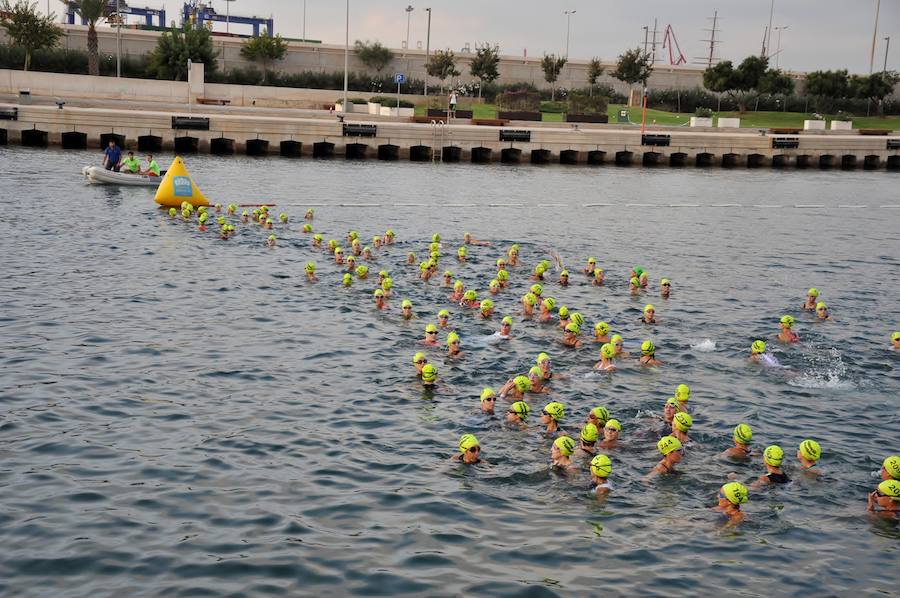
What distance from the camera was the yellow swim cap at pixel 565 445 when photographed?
15.5 m

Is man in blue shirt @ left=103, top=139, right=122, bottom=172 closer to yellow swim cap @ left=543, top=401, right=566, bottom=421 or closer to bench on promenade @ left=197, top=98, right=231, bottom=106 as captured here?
bench on promenade @ left=197, top=98, right=231, bottom=106

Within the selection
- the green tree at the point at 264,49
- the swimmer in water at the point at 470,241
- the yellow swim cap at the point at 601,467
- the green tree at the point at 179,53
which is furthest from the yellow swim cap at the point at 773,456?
the green tree at the point at 264,49

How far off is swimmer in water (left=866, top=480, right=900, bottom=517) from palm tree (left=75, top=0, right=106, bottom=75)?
81719mm

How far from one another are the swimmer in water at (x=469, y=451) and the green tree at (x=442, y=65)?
87.5 meters

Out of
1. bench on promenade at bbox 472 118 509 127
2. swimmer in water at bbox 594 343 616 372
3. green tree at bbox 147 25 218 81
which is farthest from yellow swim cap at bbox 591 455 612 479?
green tree at bbox 147 25 218 81

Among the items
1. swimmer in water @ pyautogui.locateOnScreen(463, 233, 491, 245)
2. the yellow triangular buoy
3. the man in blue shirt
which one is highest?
the man in blue shirt

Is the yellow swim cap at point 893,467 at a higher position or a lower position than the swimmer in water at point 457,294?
lower

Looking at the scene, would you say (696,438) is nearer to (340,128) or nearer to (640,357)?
(640,357)

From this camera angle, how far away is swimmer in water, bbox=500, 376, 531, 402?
18531 millimetres

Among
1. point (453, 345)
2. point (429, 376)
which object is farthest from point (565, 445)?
point (453, 345)

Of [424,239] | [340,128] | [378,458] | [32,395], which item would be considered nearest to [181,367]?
[32,395]

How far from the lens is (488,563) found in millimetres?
12992

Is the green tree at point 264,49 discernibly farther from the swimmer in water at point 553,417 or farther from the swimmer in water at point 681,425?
the swimmer in water at point 681,425

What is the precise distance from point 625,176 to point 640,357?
4387cm
